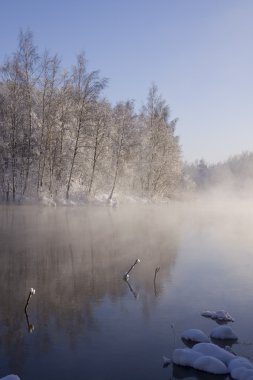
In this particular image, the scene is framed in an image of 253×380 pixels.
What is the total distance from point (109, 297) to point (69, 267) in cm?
400

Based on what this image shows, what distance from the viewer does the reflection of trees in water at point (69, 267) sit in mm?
11086

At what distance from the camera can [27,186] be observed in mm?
40531

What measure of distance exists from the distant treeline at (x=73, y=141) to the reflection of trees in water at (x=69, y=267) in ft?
34.4

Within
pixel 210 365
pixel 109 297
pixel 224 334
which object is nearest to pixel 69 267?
pixel 109 297

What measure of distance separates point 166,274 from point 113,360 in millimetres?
7822

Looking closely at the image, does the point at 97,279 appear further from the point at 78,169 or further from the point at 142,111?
the point at 142,111

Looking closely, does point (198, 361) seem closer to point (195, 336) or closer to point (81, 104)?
point (195, 336)

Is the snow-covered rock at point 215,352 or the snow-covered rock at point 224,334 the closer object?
the snow-covered rock at point 215,352

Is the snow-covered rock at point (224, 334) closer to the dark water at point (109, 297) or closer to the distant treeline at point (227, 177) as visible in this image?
the dark water at point (109, 297)

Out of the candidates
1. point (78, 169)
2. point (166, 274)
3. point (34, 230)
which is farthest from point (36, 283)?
point (78, 169)

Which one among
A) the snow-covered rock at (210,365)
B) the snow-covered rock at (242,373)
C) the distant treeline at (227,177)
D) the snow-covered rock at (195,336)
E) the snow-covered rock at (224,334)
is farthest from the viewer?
the distant treeline at (227,177)

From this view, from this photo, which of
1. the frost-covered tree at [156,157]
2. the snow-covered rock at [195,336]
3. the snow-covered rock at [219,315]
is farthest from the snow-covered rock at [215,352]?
the frost-covered tree at [156,157]

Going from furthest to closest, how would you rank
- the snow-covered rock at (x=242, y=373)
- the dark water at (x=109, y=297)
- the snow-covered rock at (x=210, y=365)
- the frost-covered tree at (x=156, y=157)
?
the frost-covered tree at (x=156, y=157), the dark water at (x=109, y=297), the snow-covered rock at (x=210, y=365), the snow-covered rock at (x=242, y=373)

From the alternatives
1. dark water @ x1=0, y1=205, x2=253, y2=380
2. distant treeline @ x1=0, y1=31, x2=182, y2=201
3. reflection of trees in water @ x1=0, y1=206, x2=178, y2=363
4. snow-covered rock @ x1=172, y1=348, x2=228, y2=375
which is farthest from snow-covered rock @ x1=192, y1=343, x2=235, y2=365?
distant treeline @ x1=0, y1=31, x2=182, y2=201
